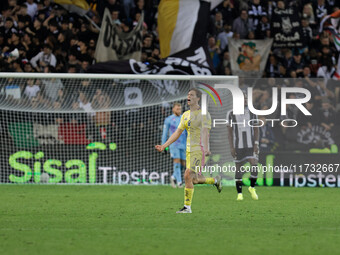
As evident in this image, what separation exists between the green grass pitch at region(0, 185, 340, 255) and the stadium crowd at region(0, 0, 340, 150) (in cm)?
366

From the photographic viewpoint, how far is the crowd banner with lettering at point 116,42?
21.4 m

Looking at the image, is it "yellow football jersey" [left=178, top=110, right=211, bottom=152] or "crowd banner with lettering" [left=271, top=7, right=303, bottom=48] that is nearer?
"yellow football jersey" [left=178, top=110, right=211, bottom=152]

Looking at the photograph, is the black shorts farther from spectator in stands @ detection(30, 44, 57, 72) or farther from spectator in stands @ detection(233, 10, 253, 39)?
spectator in stands @ detection(233, 10, 253, 39)

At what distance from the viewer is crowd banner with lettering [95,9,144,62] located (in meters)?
21.4

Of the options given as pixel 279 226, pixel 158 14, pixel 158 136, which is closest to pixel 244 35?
pixel 158 14

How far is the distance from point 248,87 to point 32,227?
37.9ft

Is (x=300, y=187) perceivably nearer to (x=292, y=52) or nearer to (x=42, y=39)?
(x=292, y=52)

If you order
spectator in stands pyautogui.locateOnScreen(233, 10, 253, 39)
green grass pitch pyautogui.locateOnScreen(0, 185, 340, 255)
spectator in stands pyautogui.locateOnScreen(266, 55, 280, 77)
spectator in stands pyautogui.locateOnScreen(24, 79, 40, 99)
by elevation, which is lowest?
green grass pitch pyautogui.locateOnScreen(0, 185, 340, 255)

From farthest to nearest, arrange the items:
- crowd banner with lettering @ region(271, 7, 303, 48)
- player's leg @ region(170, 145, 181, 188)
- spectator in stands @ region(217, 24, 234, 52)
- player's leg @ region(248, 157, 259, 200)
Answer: spectator in stands @ region(217, 24, 234, 52), crowd banner with lettering @ region(271, 7, 303, 48), player's leg @ region(170, 145, 181, 188), player's leg @ region(248, 157, 259, 200)

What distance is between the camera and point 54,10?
75.0ft

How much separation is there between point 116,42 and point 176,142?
396 cm

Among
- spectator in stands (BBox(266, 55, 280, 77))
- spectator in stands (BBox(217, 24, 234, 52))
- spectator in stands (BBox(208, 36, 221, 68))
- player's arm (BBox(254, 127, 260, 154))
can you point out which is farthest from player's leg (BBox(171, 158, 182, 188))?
spectator in stands (BBox(217, 24, 234, 52))

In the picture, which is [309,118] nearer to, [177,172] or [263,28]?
[177,172]

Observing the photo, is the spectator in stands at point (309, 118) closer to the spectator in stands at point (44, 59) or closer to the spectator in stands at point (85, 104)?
the spectator in stands at point (85, 104)
